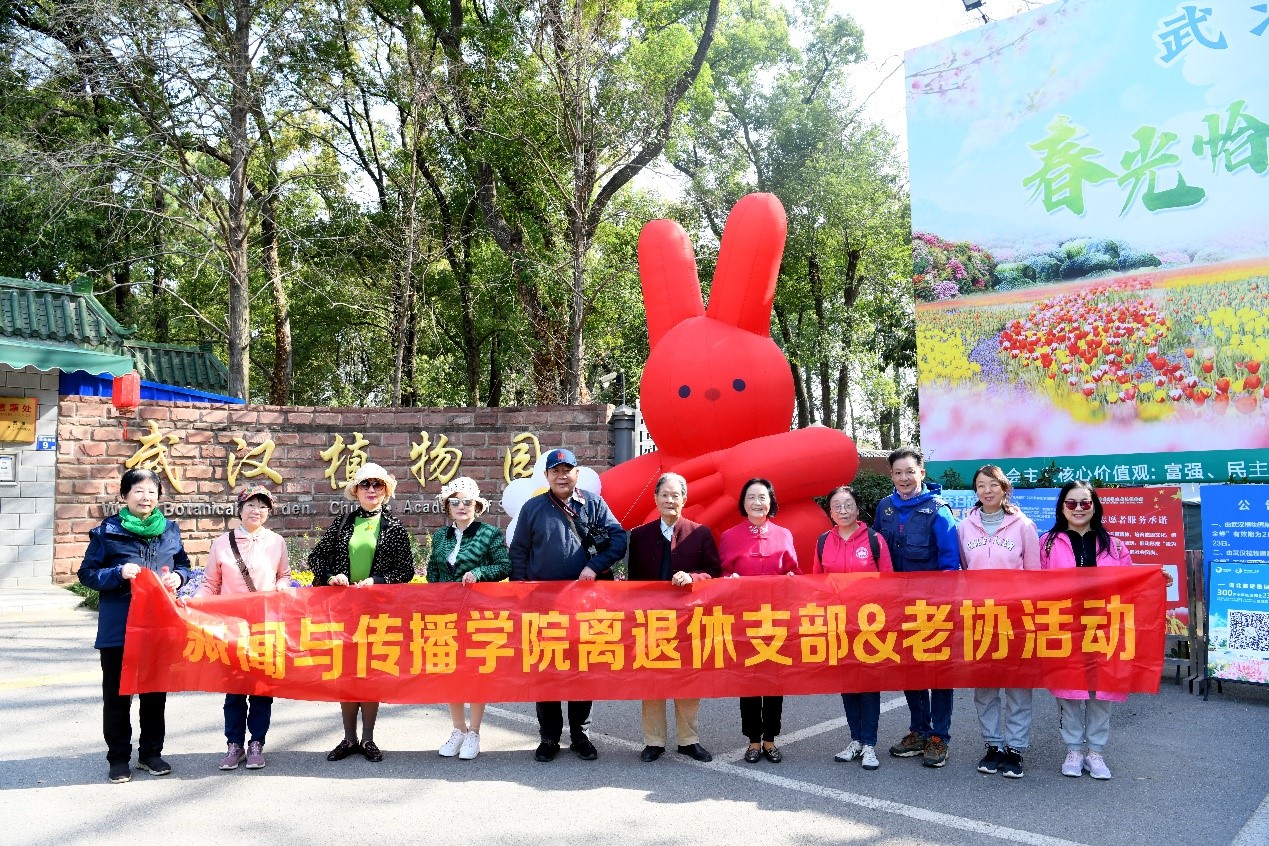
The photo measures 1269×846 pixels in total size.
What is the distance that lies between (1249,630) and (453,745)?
5.15m

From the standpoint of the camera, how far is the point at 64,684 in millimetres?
6574

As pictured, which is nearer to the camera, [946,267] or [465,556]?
[465,556]

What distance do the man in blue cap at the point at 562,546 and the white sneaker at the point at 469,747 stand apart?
313 millimetres

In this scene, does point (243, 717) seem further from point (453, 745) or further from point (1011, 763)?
point (1011, 763)

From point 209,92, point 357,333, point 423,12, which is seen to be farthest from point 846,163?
point 357,333

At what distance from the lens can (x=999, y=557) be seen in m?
4.83

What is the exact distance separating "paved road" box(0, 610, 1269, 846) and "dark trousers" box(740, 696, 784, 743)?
172mm

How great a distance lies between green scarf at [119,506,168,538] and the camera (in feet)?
14.9

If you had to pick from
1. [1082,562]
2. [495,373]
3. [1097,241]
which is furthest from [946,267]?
[495,373]

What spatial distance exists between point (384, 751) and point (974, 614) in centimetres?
316

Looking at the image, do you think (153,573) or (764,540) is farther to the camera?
(764,540)

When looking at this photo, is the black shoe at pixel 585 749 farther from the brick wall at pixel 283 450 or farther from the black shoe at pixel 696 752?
the brick wall at pixel 283 450

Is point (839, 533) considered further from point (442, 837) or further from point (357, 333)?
point (357, 333)

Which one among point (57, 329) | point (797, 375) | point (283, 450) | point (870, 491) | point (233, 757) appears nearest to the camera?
point (233, 757)
